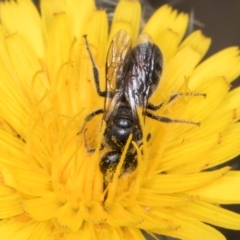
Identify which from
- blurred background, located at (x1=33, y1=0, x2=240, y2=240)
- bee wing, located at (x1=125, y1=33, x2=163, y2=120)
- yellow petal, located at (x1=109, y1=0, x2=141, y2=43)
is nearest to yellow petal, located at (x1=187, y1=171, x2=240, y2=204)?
bee wing, located at (x1=125, y1=33, x2=163, y2=120)

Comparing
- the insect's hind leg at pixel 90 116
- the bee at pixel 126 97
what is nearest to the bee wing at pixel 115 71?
the bee at pixel 126 97

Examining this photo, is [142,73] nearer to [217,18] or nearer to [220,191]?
[220,191]

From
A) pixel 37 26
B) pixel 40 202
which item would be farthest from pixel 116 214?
pixel 37 26

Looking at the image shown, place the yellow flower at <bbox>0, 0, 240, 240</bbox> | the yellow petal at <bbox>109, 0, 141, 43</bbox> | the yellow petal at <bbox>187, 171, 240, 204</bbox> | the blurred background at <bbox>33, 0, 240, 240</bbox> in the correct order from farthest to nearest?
the blurred background at <bbox>33, 0, 240, 240</bbox> → the yellow petal at <bbox>109, 0, 141, 43</bbox> → the yellow petal at <bbox>187, 171, 240, 204</bbox> → the yellow flower at <bbox>0, 0, 240, 240</bbox>

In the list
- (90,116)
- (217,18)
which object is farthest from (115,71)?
(217,18)

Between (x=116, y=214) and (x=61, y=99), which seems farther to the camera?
(x=61, y=99)

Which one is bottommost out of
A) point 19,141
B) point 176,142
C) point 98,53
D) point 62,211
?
point 62,211

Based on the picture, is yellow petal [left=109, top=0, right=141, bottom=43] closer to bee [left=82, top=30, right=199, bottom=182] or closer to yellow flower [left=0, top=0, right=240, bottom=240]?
yellow flower [left=0, top=0, right=240, bottom=240]

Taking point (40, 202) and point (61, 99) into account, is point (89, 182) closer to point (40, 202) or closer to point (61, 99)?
point (40, 202)
